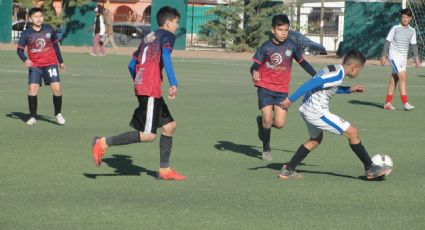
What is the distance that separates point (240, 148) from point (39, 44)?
3.91 meters

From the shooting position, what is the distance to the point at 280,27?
11750mm

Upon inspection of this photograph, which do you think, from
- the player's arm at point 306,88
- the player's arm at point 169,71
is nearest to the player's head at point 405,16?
the player's arm at point 306,88

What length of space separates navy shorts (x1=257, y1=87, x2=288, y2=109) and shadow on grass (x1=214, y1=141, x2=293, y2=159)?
0.62 m

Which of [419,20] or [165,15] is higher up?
[165,15]

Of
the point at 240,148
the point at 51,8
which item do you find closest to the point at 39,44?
the point at 240,148

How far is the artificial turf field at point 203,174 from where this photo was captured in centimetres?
802

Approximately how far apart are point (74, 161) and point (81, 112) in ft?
19.0

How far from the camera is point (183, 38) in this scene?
48.9 metres

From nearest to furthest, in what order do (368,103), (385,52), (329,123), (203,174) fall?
1. (329,123)
2. (203,174)
3. (385,52)
4. (368,103)

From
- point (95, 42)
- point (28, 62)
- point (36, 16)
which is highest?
point (36, 16)

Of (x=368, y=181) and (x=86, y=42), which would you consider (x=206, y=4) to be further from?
(x=368, y=181)

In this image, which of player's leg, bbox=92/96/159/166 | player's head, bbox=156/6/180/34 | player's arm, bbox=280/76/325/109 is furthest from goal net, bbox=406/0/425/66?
player's leg, bbox=92/96/159/166

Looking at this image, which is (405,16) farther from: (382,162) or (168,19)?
(168,19)

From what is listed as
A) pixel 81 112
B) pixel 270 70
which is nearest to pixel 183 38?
pixel 81 112
